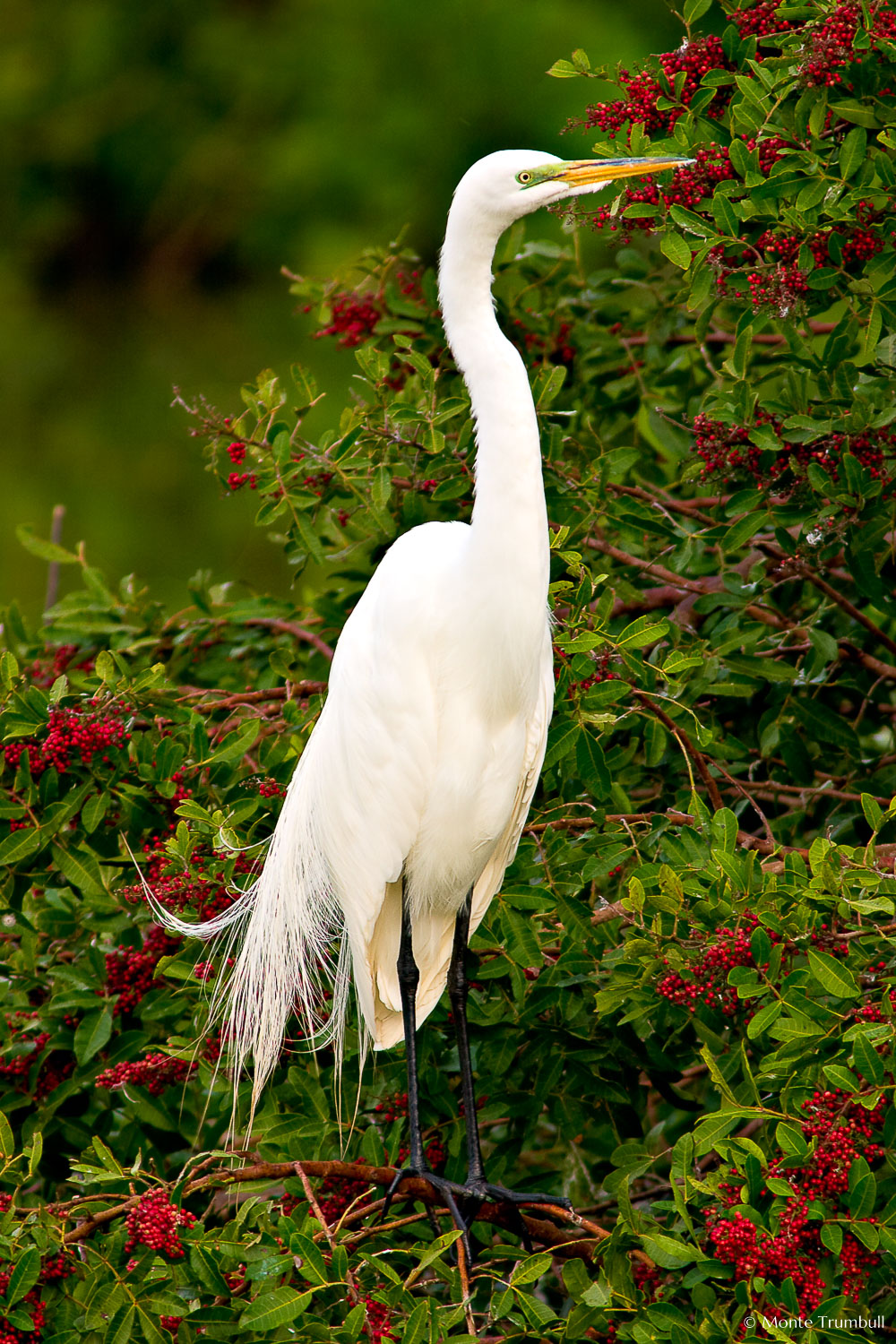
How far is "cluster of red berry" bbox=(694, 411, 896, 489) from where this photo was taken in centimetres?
198

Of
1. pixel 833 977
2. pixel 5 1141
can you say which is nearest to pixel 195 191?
pixel 5 1141

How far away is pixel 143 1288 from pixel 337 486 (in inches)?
44.6

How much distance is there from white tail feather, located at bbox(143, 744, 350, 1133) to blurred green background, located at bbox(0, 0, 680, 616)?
10.2 feet

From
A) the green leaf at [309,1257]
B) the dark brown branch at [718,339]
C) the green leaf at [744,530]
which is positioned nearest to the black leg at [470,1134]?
the green leaf at [309,1257]

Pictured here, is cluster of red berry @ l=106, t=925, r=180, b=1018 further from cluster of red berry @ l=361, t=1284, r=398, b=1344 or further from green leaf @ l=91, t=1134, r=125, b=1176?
cluster of red berry @ l=361, t=1284, r=398, b=1344

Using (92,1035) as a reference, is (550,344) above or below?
above

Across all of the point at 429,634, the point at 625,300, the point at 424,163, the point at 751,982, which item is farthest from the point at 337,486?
the point at 424,163

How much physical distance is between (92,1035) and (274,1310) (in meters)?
0.61

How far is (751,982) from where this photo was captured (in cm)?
154

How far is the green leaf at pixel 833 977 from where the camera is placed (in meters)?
1.48

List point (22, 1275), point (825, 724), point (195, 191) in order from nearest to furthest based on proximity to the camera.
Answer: point (22, 1275)
point (825, 724)
point (195, 191)

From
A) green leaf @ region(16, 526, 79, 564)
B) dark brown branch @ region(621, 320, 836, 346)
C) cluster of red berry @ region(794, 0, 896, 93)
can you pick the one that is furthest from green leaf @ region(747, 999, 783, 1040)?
green leaf @ region(16, 526, 79, 564)

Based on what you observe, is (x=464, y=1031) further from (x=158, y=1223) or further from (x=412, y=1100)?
(x=158, y=1223)

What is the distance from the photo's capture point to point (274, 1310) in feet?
4.91
